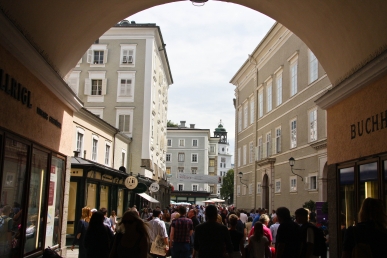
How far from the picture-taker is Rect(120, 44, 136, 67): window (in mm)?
42344

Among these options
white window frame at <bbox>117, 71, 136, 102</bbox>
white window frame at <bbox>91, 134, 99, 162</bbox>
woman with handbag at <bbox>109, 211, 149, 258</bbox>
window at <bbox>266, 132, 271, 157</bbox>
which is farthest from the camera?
white window frame at <bbox>117, 71, 136, 102</bbox>

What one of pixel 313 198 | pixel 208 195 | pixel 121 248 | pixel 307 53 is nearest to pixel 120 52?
pixel 307 53

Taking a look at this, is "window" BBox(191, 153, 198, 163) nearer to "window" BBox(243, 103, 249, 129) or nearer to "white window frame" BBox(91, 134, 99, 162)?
"window" BBox(243, 103, 249, 129)

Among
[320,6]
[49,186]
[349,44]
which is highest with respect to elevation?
[320,6]

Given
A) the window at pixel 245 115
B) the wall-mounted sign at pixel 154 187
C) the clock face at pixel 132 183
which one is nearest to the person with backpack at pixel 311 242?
the clock face at pixel 132 183

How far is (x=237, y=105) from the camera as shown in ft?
171

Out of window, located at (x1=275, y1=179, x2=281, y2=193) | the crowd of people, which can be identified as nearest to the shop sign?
the crowd of people

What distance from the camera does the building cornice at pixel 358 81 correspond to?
8.68 m

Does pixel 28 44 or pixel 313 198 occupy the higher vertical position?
pixel 28 44

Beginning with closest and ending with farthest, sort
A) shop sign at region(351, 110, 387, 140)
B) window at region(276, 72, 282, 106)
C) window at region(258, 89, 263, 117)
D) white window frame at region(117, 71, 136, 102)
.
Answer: shop sign at region(351, 110, 387, 140) → window at region(276, 72, 282, 106) → window at region(258, 89, 263, 117) → white window frame at region(117, 71, 136, 102)

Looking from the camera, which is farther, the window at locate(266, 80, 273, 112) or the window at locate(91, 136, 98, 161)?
the window at locate(266, 80, 273, 112)

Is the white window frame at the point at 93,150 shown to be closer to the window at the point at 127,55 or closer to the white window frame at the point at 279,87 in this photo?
the white window frame at the point at 279,87

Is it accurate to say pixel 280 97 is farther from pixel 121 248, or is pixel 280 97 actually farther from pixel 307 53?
pixel 121 248

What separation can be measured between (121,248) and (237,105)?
4540cm
